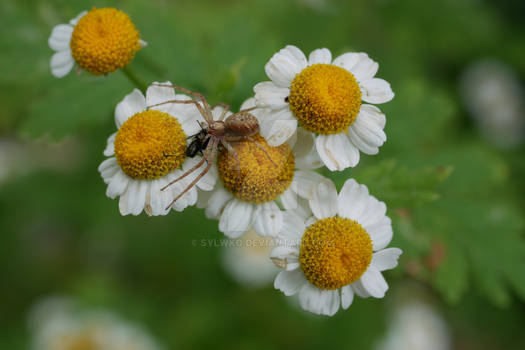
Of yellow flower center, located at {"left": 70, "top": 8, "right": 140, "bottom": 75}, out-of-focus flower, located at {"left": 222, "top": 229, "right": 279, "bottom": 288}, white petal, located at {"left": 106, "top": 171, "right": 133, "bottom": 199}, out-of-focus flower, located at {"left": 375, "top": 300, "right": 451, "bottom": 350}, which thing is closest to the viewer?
white petal, located at {"left": 106, "top": 171, "right": 133, "bottom": 199}

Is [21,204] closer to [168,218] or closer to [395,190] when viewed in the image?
[168,218]

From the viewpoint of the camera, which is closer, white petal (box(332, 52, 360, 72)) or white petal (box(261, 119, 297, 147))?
white petal (box(261, 119, 297, 147))

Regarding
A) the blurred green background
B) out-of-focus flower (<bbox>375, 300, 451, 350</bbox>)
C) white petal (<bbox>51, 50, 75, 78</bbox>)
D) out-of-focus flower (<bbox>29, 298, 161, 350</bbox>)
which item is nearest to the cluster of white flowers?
white petal (<bbox>51, 50, 75, 78</bbox>)

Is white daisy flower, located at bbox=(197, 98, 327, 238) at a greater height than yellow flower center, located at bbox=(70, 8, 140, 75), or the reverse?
yellow flower center, located at bbox=(70, 8, 140, 75)

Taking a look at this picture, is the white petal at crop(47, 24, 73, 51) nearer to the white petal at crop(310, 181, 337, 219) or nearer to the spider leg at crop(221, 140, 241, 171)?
the spider leg at crop(221, 140, 241, 171)

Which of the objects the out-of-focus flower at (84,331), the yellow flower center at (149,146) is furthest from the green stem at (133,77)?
the out-of-focus flower at (84,331)

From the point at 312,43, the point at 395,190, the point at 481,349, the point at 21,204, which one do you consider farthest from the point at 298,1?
the point at 481,349
